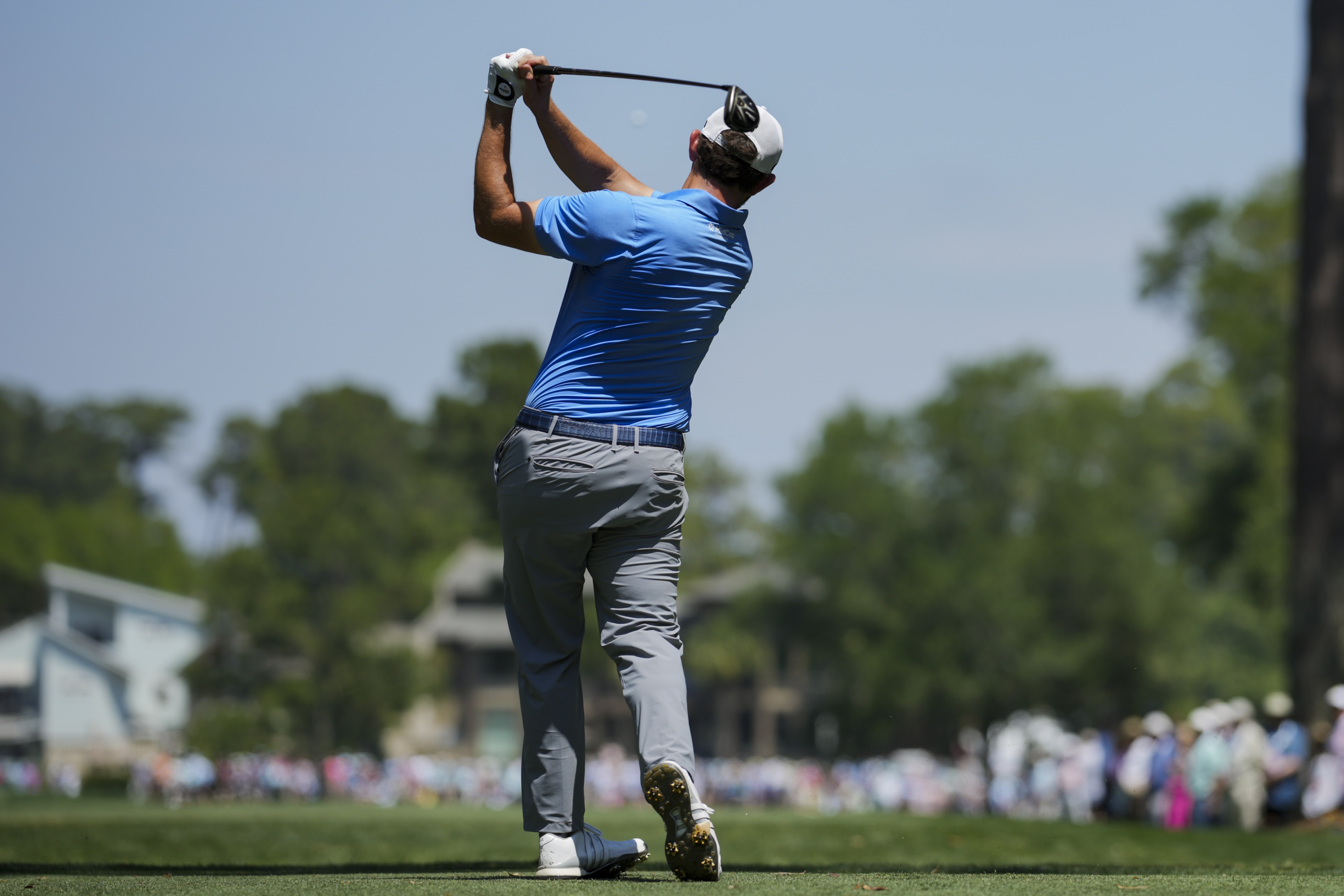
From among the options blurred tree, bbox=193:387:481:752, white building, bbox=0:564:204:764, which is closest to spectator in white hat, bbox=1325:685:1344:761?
blurred tree, bbox=193:387:481:752

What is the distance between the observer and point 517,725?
81312 mm

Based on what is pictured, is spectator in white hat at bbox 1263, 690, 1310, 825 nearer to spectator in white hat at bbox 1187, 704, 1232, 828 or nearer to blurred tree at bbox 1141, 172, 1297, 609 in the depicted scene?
spectator in white hat at bbox 1187, 704, 1232, 828

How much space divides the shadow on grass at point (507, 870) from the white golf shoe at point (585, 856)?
0.31 ft

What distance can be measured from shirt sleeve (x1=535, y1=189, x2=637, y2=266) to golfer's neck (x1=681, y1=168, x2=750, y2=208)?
28 centimetres

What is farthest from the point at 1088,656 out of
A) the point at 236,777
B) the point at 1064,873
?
the point at 1064,873

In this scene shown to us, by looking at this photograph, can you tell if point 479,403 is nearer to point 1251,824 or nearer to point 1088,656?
point 1088,656

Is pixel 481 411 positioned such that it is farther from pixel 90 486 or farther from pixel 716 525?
pixel 90 486

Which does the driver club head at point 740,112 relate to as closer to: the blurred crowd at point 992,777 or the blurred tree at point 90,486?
the blurred crowd at point 992,777

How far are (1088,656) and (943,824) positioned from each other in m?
58.5

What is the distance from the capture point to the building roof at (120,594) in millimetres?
82188

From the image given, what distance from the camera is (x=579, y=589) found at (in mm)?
5195

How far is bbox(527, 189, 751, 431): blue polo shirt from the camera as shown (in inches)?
190

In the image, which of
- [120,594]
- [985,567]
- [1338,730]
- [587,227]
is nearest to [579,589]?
[587,227]

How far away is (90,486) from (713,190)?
5301 inches
